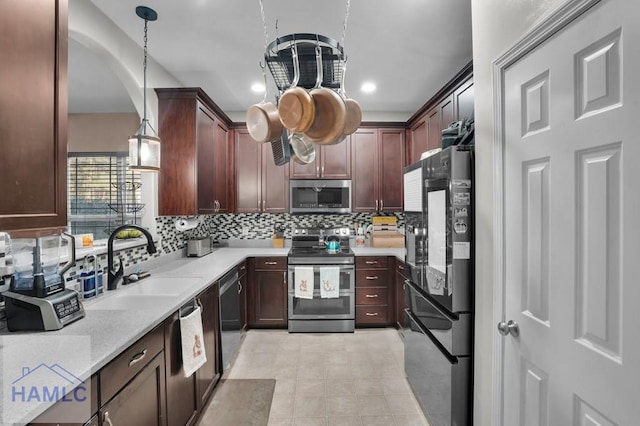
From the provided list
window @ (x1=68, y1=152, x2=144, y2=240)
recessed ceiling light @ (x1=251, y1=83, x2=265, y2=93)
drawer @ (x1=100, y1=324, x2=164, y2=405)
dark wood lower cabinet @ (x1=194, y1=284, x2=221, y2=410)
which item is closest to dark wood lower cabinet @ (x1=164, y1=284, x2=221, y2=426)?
dark wood lower cabinet @ (x1=194, y1=284, x2=221, y2=410)

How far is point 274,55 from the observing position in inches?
60.5

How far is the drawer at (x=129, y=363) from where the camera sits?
1.11 m

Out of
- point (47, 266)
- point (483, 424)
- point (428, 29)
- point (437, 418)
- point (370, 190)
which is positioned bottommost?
Answer: point (437, 418)

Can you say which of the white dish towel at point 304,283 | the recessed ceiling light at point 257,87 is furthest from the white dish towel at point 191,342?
the recessed ceiling light at point 257,87

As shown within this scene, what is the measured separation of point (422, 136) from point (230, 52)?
2.14 metres

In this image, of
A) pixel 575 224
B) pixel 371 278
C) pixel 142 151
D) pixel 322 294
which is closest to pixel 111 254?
pixel 142 151

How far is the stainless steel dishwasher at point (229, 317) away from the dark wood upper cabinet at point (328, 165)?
4.89 ft

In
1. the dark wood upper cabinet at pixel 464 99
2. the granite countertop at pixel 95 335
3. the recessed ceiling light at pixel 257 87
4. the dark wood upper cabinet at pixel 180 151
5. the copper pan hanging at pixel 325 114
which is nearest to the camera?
the granite countertop at pixel 95 335

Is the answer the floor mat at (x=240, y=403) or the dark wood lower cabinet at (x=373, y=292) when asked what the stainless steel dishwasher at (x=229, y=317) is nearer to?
the floor mat at (x=240, y=403)

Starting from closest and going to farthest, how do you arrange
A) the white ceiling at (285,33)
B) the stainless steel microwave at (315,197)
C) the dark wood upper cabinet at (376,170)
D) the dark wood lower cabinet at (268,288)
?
the white ceiling at (285,33) → the dark wood lower cabinet at (268,288) → the stainless steel microwave at (315,197) → the dark wood upper cabinet at (376,170)

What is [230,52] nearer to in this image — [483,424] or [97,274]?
Answer: [97,274]

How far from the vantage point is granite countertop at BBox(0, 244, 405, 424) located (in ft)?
3.16

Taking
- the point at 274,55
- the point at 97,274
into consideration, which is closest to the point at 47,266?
the point at 97,274

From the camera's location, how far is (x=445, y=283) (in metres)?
1.71
